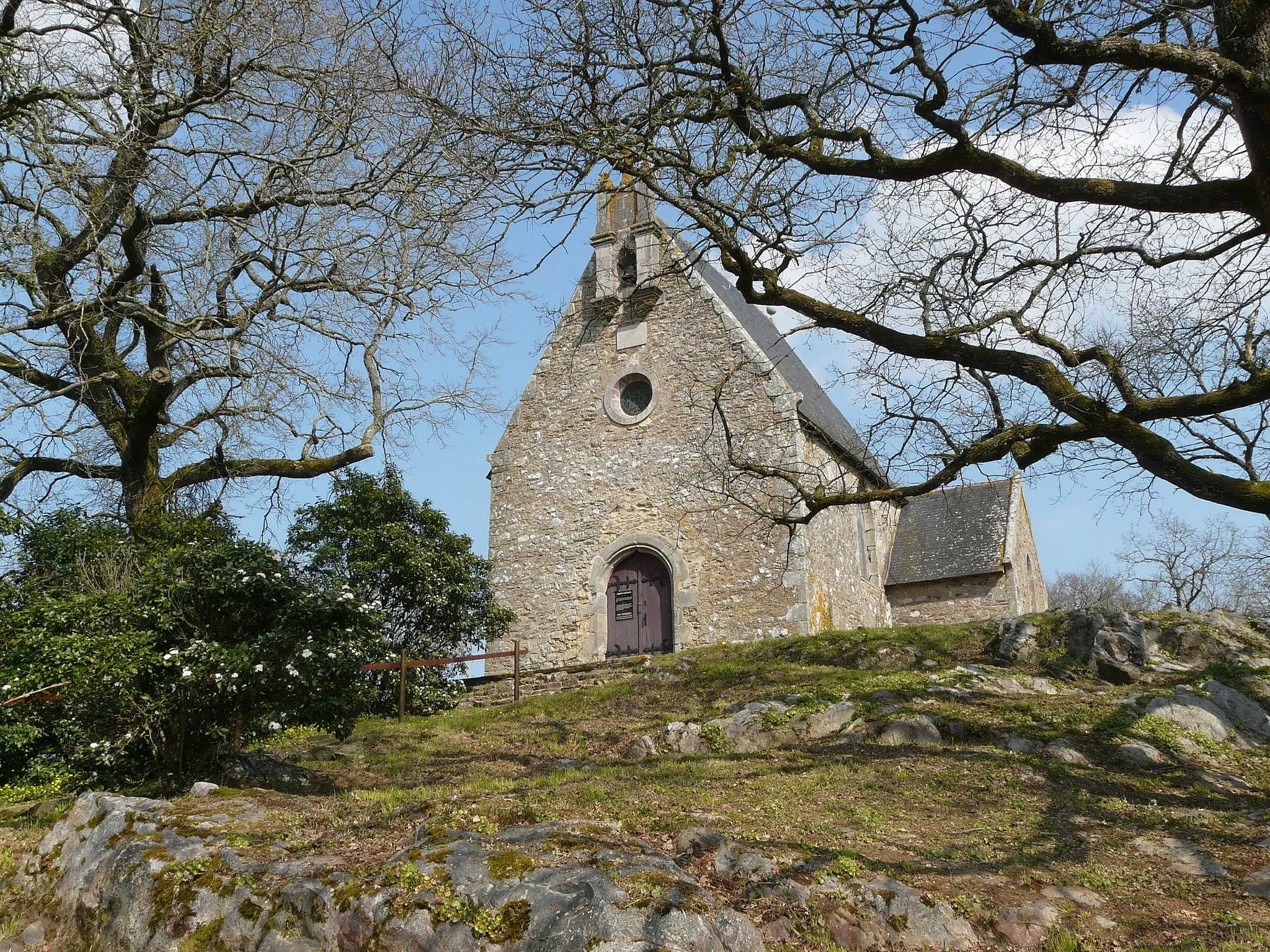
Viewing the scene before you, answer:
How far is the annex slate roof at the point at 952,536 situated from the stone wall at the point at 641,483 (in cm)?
530

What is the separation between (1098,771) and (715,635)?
9.13 m

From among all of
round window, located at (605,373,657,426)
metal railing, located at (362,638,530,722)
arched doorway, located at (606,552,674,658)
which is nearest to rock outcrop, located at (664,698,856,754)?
metal railing, located at (362,638,530,722)

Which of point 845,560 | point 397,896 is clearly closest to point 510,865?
point 397,896

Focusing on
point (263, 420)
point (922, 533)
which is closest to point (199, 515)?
point (263, 420)

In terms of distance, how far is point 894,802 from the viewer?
7352 millimetres

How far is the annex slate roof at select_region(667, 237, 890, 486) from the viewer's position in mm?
18875

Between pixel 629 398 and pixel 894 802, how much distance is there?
12596 millimetres

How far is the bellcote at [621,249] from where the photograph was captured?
62.7 feet

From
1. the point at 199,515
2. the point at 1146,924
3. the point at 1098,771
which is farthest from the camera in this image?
the point at 199,515

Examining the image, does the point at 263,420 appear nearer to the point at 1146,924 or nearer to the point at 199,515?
the point at 199,515

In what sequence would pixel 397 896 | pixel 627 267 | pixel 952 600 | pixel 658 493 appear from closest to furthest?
1. pixel 397 896
2. pixel 658 493
3. pixel 627 267
4. pixel 952 600

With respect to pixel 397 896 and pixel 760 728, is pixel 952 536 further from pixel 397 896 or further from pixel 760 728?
pixel 397 896

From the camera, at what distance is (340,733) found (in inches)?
323

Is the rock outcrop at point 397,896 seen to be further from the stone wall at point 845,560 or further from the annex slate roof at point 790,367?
the annex slate roof at point 790,367
